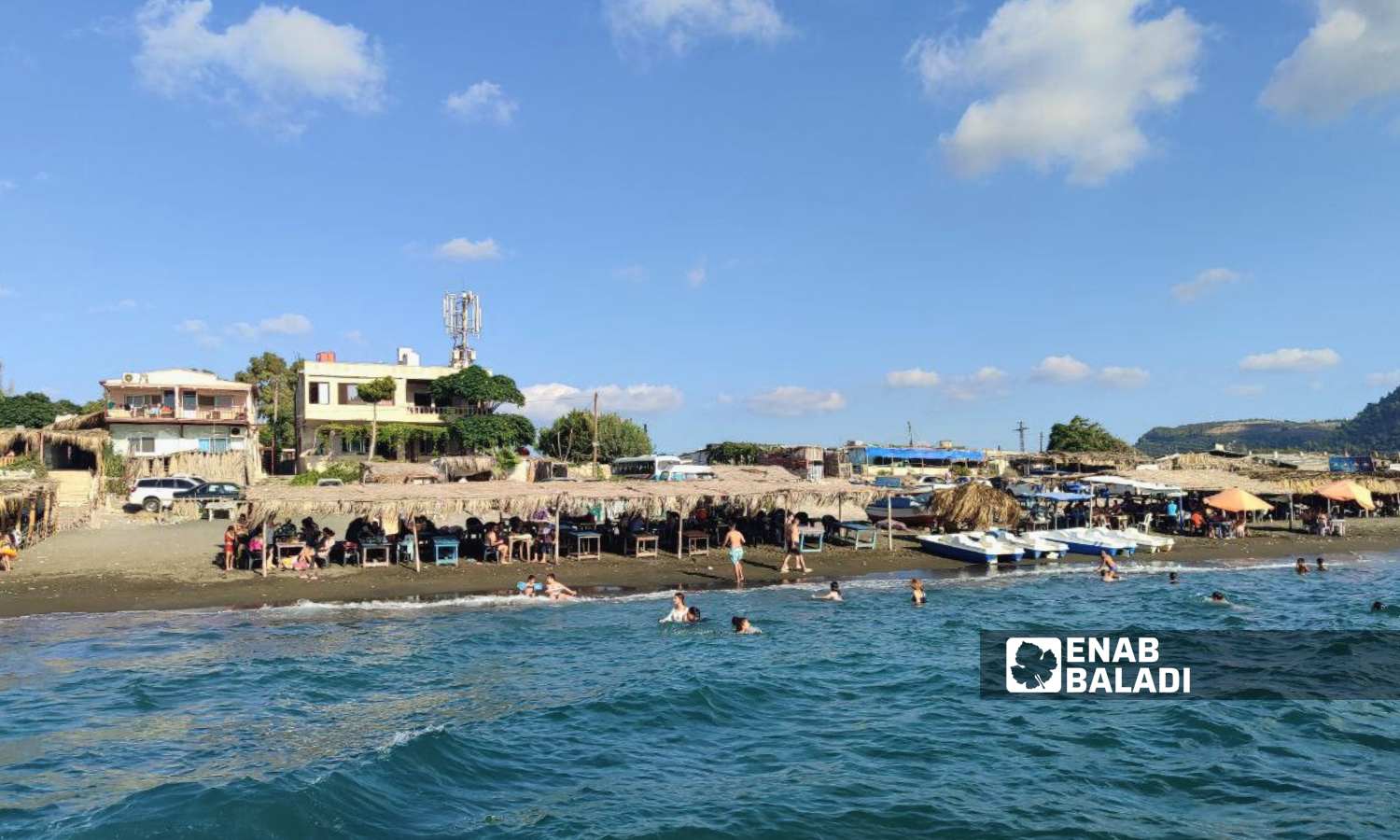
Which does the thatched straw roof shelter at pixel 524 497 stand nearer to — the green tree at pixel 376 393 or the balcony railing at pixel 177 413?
the green tree at pixel 376 393

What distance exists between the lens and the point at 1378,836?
27.4 feet

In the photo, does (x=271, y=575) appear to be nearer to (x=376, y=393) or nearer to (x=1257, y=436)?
(x=376, y=393)

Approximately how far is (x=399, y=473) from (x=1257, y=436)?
622ft

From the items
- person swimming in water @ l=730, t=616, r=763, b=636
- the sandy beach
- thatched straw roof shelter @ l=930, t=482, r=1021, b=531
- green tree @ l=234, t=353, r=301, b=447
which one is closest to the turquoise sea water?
person swimming in water @ l=730, t=616, r=763, b=636

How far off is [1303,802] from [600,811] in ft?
23.7

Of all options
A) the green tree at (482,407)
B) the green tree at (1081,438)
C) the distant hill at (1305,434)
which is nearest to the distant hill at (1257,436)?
the distant hill at (1305,434)

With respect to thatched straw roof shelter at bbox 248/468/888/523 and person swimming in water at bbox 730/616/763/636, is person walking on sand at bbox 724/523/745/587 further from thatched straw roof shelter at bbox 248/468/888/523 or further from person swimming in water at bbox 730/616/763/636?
person swimming in water at bbox 730/616/763/636

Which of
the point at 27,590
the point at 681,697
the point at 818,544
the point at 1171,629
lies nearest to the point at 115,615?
the point at 27,590

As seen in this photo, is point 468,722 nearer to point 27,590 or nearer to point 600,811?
point 600,811

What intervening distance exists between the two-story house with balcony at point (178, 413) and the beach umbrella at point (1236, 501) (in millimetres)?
37936

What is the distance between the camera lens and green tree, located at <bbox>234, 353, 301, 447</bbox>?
50.8 m

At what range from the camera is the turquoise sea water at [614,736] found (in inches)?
344

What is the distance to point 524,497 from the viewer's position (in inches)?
888

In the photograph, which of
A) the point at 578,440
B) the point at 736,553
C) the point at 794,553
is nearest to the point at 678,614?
the point at 736,553
